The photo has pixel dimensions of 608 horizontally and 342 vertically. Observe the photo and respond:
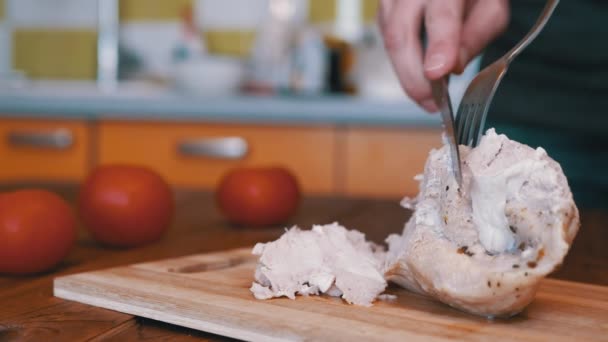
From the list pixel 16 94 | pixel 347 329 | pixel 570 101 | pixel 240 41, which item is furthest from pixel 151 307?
pixel 240 41

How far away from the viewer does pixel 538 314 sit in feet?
2.04

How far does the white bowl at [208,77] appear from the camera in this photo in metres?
2.40

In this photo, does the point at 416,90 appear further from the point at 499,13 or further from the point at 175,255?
the point at 175,255

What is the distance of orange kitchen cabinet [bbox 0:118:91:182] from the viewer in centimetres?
227

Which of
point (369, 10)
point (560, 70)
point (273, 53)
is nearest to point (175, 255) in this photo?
point (560, 70)

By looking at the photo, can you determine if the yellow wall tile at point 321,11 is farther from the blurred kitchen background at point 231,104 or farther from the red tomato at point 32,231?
the red tomato at point 32,231

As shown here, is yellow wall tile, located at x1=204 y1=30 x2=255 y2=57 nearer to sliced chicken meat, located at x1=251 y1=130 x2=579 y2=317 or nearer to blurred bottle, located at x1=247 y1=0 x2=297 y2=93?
blurred bottle, located at x1=247 y1=0 x2=297 y2=93

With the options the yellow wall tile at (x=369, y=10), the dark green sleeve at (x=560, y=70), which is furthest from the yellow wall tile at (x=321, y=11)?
the dark green sleeve at (x=560, y=70)

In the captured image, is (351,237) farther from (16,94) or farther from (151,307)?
(16,94)

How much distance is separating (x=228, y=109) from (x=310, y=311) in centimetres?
161

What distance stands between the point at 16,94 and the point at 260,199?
4.95 feet

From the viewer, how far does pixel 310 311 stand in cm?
60

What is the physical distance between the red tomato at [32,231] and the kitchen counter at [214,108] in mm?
1299

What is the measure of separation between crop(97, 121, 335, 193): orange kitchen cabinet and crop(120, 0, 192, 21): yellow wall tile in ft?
2.77
